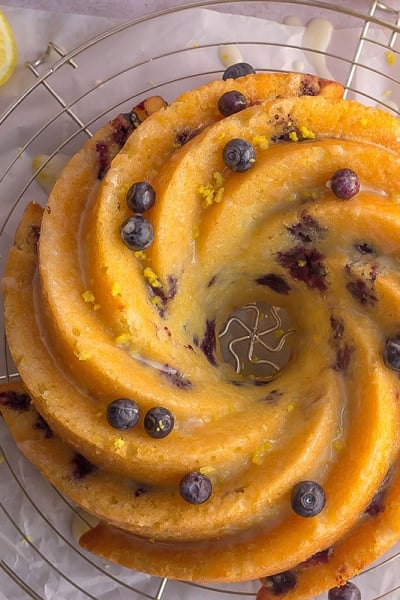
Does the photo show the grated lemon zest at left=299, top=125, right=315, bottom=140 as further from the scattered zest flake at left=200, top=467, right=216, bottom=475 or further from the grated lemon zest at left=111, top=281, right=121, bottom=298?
the scattered zest flake at left=200, top=467, right=216, bottom=475

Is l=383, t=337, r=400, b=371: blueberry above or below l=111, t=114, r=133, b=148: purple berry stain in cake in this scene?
below

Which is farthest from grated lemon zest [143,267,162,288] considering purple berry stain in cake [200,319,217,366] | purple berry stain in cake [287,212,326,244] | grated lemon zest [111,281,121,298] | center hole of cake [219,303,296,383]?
center hole of cake [219,303,296,383]

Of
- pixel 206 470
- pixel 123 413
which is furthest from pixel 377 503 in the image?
pixel 123 413

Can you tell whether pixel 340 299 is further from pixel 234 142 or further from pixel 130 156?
→ pixel 130 156

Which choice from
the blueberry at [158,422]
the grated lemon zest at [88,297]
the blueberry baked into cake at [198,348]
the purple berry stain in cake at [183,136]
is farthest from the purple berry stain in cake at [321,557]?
the purple berry stain in cake at [183,136]

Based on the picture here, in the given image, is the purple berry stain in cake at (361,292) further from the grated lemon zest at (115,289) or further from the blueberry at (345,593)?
the blueberry at (345,593)

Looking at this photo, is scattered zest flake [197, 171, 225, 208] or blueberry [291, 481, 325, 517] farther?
scattered zest flake [197, 171, 225, 208]

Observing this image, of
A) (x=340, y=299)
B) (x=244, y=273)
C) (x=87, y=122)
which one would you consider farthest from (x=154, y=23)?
(x=340, y=299)
